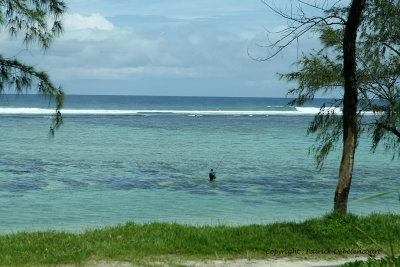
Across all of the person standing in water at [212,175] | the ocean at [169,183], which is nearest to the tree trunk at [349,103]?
the ocean at [169,183]

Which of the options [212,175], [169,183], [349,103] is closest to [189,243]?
[349,103]

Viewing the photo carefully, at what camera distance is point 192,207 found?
1816 cm

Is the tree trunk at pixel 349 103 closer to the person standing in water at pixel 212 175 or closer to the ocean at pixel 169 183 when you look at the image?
the ocean at pixel 169 183

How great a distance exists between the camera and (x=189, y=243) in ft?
29.9

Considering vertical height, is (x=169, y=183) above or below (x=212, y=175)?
below

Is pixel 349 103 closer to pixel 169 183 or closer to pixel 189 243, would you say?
pixel 189 243

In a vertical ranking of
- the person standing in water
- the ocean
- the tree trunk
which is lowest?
the ocean

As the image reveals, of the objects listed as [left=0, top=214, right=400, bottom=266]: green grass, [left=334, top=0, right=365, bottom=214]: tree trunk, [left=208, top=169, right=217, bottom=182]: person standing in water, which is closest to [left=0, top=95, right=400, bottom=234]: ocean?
[left=208, top=169, right=217, bottom=182]: person standing in water

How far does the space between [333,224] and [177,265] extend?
3.65m

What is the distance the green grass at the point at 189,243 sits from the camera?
27.5ft

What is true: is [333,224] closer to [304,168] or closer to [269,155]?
[304,168]

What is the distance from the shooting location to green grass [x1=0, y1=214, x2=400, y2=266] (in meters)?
8.38

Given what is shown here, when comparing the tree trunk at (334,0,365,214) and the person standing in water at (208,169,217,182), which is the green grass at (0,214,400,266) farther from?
the person standing in water at (208,169,217,182)

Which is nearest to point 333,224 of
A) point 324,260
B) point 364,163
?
point 324,260
